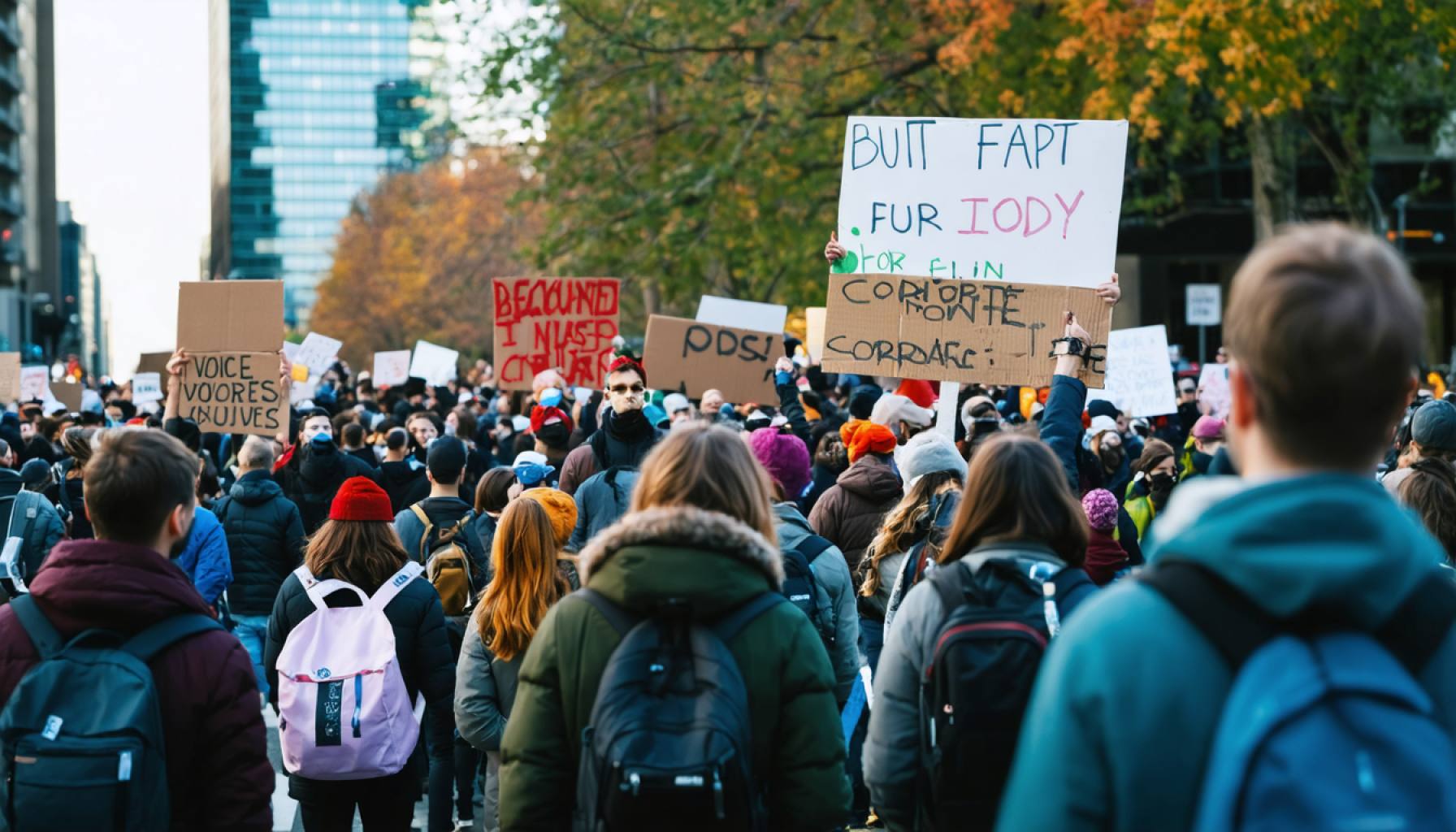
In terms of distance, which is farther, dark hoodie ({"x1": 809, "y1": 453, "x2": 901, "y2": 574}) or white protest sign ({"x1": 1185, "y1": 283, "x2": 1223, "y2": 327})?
white protest sign ({"x1": 1185, "y1": 283, "x2": 1223, "y2": 327})

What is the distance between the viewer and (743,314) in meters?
13.2

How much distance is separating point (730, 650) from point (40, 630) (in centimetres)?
149

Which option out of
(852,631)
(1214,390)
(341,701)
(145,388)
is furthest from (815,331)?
(341,701)

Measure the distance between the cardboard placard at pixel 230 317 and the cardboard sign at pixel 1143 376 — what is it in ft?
21.6

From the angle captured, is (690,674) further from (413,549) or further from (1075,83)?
(1075,83)

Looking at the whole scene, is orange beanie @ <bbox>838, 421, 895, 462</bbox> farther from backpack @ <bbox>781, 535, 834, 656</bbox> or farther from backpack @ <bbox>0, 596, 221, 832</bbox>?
backpack @ <bbox>0, 596, 221, 832</bbox>

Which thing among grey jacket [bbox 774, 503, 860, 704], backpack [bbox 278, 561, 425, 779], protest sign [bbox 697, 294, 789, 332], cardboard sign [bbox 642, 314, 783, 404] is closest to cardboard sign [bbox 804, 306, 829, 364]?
protest sign [bbox 697, 294, 789, 332]

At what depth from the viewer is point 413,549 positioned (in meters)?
7.69

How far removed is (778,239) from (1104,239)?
50.7ft

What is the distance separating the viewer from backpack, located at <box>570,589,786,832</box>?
10.00 feet

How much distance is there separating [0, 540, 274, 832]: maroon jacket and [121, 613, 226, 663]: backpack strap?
0.05 feet

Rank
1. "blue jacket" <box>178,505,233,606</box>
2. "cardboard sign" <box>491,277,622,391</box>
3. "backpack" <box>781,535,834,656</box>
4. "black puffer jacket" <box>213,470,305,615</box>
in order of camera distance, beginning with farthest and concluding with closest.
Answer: "cardboard sign" <box>491,277,622,391</box>
"black puffer jacket" <box>213,470,305,615</box>
"blue jacket" <box>178,505,233,606</box>
"backpack" <box>781,535,834,656</box>

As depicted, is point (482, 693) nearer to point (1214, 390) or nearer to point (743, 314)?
point (743, 314)

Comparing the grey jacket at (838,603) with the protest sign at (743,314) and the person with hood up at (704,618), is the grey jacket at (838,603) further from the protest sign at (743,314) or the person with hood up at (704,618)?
the protest sign at (743,314)
